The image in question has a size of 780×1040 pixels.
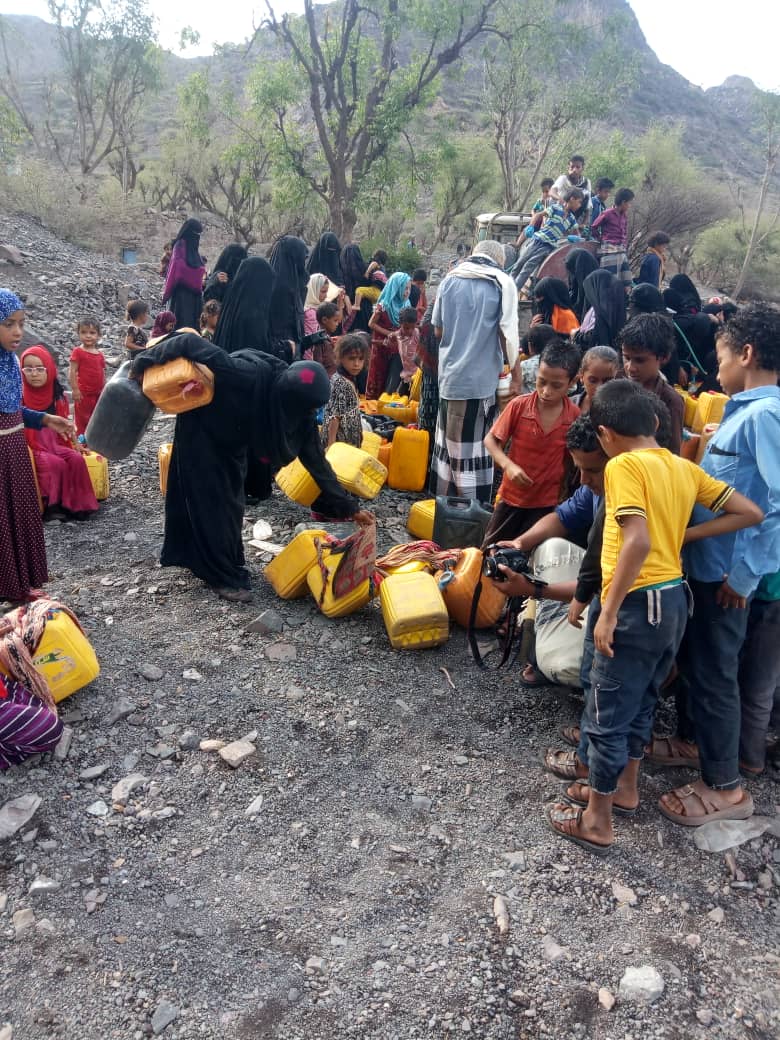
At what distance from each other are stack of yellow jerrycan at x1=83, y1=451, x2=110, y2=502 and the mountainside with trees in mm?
11107

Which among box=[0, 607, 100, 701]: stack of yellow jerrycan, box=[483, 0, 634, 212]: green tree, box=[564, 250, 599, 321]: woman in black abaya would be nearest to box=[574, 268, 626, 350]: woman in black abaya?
box=[564, 250, 599, 321]: woman in black abaya

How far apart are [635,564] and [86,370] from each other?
513cm

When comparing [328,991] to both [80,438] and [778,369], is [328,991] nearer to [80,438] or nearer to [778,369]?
[778,369]

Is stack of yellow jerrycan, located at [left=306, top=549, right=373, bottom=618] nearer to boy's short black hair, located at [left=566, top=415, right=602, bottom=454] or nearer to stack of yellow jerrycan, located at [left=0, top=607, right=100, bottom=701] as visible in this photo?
stack of yellow jerrycan, located at [left=0, top=607, right=100, bottom=701]

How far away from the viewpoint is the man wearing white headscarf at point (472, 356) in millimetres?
4531

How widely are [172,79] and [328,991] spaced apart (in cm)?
6323

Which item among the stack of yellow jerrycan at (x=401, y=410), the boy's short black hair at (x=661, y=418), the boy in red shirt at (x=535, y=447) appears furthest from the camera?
the stack of yellow jerrycan at (x=401, y=410)

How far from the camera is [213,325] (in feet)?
20.5

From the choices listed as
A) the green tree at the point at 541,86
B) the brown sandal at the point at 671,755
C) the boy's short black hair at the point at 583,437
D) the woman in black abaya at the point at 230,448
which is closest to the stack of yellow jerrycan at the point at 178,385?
the woman in black abaya at the point at 230,448

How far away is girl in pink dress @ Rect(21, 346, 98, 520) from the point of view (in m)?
4.74

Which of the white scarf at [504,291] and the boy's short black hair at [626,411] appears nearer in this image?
the boy's short black hair at [626,411]

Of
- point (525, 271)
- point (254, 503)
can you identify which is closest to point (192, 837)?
point (254, 503)

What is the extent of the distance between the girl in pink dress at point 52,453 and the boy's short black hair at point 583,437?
144 inches

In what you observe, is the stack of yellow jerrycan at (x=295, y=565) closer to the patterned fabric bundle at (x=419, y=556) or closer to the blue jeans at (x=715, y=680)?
the patterned fabric bundle at (x=419, y=556)
